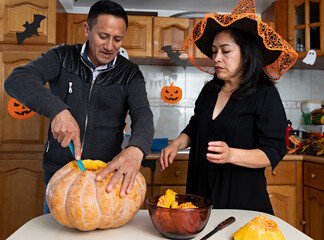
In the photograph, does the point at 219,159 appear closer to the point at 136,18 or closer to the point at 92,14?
the point at 92,14

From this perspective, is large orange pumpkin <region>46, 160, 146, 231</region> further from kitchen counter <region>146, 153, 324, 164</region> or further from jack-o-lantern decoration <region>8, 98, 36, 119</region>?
jack-o-lantern decoration <region>8, 98, 36, 119</region>

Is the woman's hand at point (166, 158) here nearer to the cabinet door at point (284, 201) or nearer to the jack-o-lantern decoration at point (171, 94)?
the cabinet door at point (284, 201)

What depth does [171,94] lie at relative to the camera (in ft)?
8.70

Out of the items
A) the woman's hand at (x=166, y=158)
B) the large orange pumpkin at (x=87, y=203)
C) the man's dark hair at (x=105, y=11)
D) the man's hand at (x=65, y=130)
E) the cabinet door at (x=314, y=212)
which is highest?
the man's dark hair at (x=105, y=11)

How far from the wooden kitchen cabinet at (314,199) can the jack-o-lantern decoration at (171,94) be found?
3.87 feet

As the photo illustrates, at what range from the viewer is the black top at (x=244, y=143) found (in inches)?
43.7

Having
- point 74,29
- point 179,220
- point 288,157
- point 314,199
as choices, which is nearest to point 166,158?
point 179,220

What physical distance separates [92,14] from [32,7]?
1.37 metres

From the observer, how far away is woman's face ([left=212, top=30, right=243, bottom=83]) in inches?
46.8

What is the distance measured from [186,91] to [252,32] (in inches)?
59.5

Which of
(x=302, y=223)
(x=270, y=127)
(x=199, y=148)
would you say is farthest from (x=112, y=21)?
(x=302, y=223)

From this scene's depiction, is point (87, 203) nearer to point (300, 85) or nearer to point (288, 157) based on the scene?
point (288, 157)

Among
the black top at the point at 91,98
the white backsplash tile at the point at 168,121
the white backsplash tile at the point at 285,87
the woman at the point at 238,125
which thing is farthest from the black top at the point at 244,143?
the white backsplash tile at the point at 285,87

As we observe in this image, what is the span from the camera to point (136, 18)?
97.3 inches
